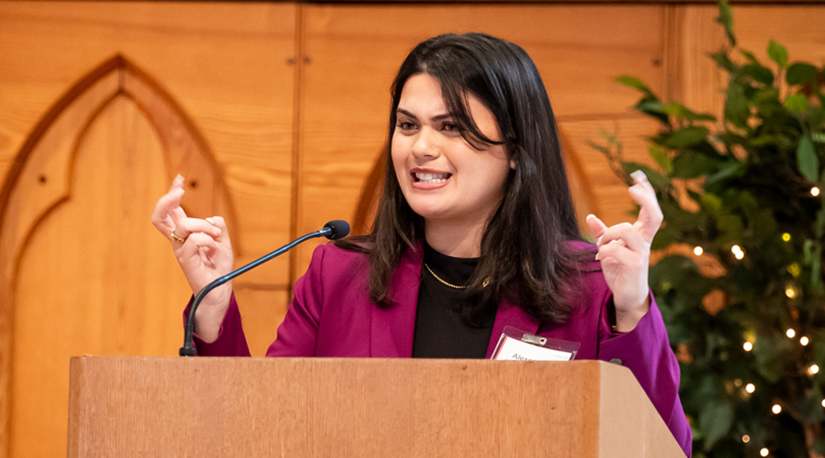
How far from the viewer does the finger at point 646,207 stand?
1.14 meters

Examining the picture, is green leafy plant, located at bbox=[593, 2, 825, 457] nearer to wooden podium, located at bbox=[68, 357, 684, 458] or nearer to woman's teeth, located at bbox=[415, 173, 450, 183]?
woman's teeth, located at bbox=[415, 173, 450, 183]

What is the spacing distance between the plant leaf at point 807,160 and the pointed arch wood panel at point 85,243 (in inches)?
75.1

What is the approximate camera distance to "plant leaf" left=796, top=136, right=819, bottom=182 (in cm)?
206

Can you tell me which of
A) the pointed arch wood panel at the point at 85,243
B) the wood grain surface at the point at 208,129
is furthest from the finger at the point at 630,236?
the pointed arch wood panel at the point at 85,243

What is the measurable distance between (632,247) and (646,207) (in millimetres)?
65

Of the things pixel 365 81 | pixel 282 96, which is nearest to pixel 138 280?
pixel 282 96

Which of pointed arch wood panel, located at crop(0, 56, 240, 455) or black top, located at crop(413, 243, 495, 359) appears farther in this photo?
pointed arch wood panel, located at crop(0, 56, 240, 455)

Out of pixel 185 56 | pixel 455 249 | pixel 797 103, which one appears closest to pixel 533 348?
pixel 455 249

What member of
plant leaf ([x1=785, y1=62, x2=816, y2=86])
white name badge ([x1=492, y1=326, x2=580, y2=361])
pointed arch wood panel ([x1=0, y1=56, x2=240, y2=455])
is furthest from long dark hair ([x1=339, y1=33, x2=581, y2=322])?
pointed arch wood panel ([x1=0, y1=56, x2=240, y2=455])

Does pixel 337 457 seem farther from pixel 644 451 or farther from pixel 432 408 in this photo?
pixel 644 451

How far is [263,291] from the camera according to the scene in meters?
2.91

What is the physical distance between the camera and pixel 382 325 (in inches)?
59.9

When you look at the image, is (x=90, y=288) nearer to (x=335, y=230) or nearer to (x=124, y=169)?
(x=124, y=169)

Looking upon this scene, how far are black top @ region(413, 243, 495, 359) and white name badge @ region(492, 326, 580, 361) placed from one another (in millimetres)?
140
